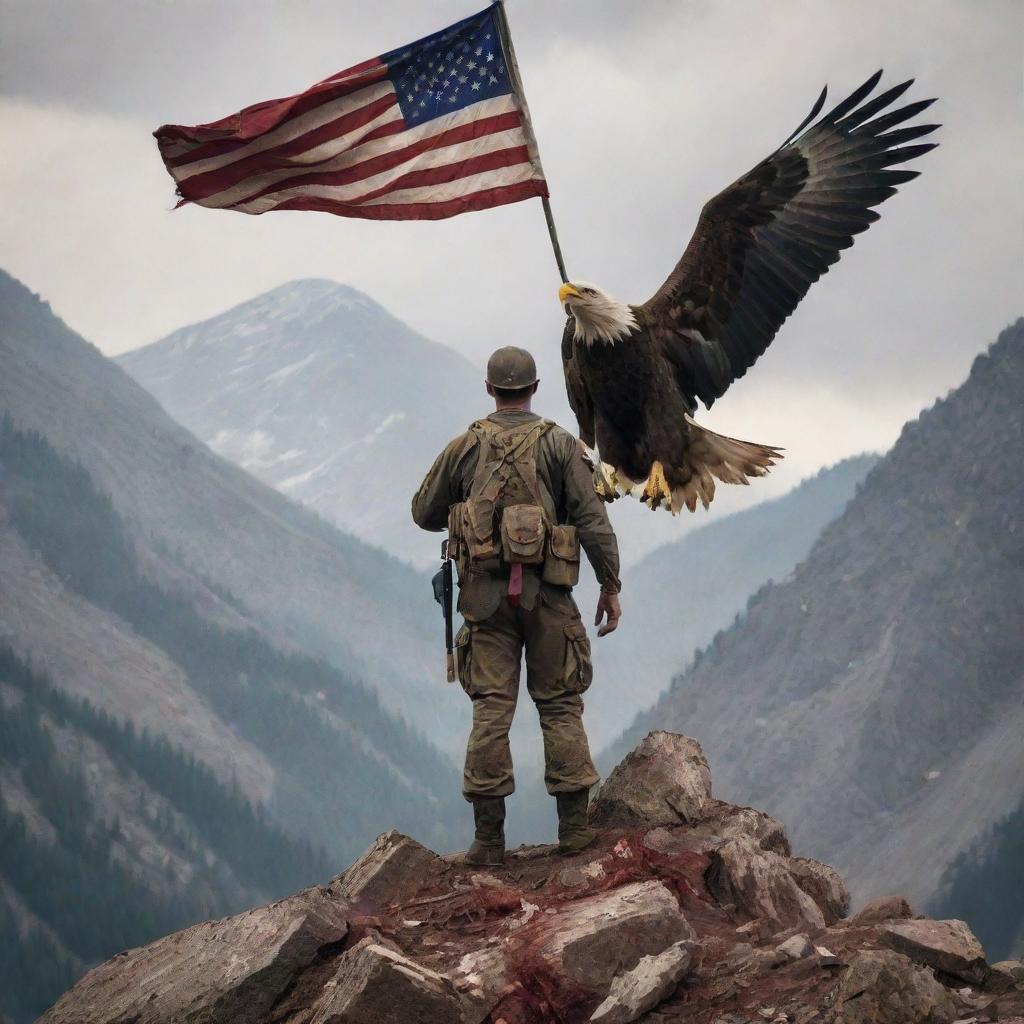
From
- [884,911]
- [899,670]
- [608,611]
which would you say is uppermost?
[899,670]

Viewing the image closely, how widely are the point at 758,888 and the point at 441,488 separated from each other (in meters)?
3.33

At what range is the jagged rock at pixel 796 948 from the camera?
24.4ft

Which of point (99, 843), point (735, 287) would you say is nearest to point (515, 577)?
point (735, 287)

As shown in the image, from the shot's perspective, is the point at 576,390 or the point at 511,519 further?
the point at 576,390

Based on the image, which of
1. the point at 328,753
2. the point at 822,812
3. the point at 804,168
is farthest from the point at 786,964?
the point at 328,753

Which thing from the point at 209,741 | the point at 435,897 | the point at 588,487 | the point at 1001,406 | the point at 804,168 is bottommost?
the point at 435,897

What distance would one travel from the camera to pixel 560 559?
8.87 metres

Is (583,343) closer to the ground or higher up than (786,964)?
higher up

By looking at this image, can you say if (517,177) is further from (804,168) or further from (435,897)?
(435,897)

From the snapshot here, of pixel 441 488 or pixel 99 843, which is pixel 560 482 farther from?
pixel 99 843

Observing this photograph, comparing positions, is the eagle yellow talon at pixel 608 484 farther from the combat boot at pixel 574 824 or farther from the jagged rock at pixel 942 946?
the jagged rock at pixel 942 946

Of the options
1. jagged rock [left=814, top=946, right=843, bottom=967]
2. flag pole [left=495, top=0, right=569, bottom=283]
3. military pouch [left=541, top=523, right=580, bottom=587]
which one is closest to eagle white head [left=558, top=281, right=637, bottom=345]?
flag pole [left=495, top=0, right=569, bottom=283]

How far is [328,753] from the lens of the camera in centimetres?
14612

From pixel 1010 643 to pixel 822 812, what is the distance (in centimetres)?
2033
